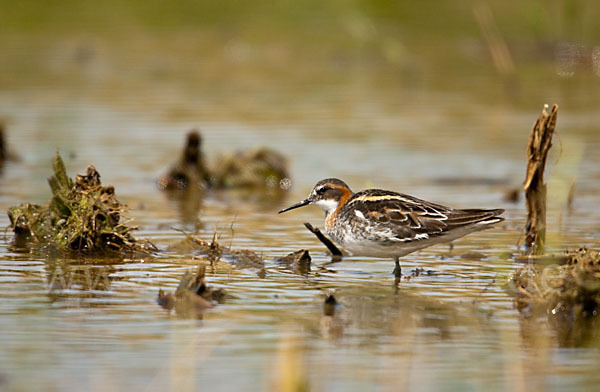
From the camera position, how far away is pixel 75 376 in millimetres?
7934

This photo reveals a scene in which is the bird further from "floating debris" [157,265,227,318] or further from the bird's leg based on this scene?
"floating debris" [157,265,227,318]

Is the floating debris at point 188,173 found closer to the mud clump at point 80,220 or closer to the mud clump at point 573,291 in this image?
the mud clump at point 80,220

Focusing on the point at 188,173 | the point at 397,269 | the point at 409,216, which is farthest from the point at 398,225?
the point at 188,173

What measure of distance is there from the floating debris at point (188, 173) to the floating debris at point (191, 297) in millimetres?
7441

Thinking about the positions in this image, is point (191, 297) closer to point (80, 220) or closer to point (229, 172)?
point (80, 220)

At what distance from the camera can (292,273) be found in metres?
11.8

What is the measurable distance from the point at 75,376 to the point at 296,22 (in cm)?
2819

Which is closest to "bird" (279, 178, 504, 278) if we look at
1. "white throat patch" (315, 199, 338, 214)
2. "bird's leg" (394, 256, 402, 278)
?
"bird's leg" (394, 256, 402, 278)

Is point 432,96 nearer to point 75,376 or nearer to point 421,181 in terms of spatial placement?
point 421,181

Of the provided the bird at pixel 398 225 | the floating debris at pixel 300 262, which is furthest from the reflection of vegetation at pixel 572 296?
the floating debris at pixel 300 262

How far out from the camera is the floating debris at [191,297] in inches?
390

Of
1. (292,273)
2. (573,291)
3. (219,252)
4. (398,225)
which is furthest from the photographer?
(219,252)

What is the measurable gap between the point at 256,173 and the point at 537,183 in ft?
19.5

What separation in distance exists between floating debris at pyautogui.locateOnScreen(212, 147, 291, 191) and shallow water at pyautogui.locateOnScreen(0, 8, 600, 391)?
0.45 metres
